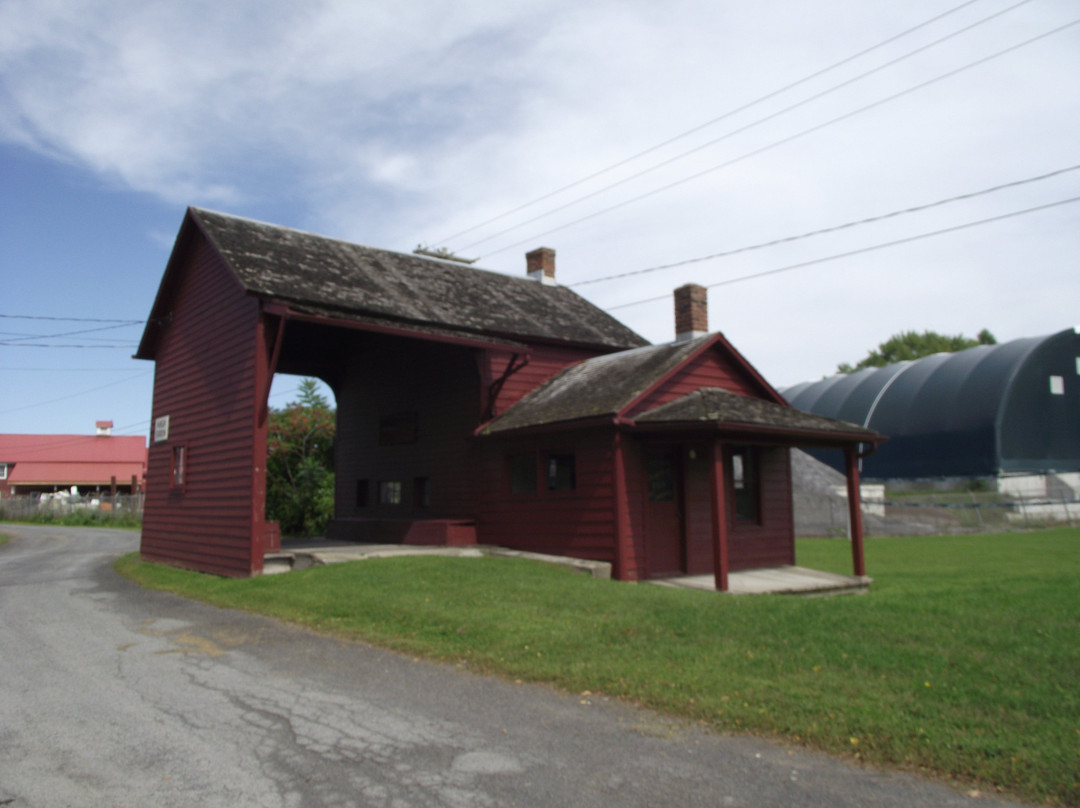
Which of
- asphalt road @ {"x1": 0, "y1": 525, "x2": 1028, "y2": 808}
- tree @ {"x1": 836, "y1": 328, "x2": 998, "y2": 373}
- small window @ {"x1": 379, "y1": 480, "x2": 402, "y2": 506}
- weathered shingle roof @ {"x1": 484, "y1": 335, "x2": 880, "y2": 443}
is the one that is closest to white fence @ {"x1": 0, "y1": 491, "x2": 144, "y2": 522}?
small window @ {"x1": 379, "y1": 480, "x2": 402, "y2": 506}

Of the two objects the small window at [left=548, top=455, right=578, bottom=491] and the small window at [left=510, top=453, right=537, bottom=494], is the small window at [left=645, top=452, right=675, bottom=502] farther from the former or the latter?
the small window at [left=510, top=453, right=537, bottom=494]

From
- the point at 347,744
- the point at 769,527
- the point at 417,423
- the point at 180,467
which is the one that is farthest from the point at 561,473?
the point at 347,744

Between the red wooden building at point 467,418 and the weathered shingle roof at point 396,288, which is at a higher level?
the weathered shingle roof at point 396,288

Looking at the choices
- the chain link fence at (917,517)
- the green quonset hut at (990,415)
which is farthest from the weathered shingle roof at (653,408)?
the green quonset hut at (990,415)

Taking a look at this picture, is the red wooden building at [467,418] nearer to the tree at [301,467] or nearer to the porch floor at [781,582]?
the porch floor at [781,582]

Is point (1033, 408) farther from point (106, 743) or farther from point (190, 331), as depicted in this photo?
point (106, 743)

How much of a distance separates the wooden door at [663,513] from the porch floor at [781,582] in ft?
1.08

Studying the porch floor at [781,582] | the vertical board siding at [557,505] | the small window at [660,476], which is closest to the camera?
the porch floor at [781,582]

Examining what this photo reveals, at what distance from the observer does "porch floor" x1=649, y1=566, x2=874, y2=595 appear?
1360cm

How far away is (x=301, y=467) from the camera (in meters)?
26.1

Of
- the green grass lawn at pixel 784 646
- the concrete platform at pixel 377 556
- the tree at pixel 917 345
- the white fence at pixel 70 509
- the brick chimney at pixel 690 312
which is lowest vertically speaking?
the green grass lawn at pixel 784 646

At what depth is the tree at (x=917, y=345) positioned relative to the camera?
76.2m

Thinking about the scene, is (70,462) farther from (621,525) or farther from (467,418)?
(621,525)

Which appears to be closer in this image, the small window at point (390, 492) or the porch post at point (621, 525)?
the porch post at point (621, 525)
